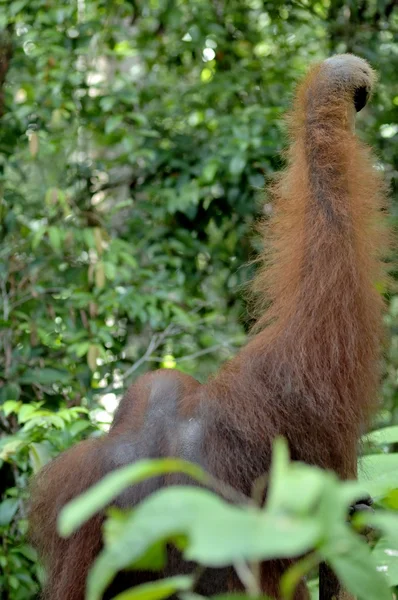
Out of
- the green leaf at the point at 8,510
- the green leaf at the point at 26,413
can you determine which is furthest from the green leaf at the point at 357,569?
the green leaf at the point at 8,510

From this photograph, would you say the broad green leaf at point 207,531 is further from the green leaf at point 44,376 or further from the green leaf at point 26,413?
the green leaf at point 44,376

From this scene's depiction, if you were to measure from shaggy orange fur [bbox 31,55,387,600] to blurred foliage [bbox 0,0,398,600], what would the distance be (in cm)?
111

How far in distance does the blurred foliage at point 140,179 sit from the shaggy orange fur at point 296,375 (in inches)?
43.7

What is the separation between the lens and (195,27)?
421 centimetres

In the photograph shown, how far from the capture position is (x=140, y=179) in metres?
4.53

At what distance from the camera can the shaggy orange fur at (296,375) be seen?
1.79 meters

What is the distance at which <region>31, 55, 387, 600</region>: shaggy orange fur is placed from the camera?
70.7 inches

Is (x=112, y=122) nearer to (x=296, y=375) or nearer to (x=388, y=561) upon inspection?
(x=296, y=375)

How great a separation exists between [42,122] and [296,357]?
2.57 m

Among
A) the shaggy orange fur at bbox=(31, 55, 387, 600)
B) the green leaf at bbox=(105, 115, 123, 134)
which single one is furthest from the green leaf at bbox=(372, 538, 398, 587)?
the green leaf at bbox=(105, 115, 123, 134)

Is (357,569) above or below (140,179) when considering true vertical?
above

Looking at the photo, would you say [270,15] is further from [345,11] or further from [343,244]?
[343,244]

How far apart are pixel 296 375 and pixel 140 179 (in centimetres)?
290

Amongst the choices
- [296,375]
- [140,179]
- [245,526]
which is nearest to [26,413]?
[296,375]
